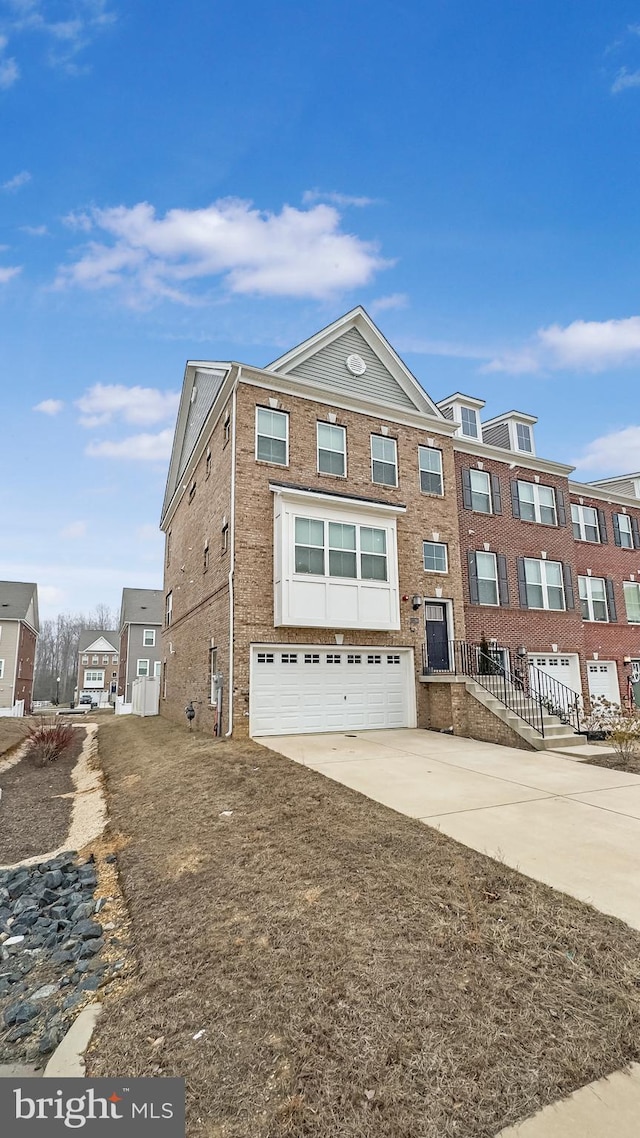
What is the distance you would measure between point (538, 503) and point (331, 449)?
910 centimetres

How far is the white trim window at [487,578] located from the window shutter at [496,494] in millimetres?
1745

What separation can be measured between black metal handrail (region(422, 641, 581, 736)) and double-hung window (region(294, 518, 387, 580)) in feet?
9.92

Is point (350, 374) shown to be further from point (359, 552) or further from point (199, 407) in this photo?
point (199, 407)

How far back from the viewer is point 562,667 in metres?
18.7

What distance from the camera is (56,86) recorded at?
1159 cm

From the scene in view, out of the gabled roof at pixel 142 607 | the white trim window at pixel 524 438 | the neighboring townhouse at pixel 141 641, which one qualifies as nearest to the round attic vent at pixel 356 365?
the white trim window at pixel 524 438

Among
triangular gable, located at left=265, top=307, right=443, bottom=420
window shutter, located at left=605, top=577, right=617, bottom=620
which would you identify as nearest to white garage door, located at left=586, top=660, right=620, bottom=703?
window shutter, located at left=605, top=577, right=617, bottom=620

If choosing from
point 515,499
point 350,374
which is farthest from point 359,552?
point 515,499

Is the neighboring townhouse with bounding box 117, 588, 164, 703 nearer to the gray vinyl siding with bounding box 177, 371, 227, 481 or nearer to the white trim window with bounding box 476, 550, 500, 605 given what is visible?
the gray vinyl siding with bounding box 177, 371, 227, 481

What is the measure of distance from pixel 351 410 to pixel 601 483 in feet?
50.8

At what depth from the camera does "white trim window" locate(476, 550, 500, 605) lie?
1755 cm

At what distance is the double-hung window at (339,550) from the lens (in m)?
13.5

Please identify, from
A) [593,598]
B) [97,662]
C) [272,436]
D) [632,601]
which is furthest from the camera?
[97,662]

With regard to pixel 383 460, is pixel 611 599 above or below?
below
